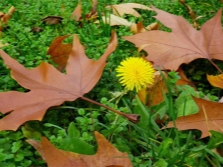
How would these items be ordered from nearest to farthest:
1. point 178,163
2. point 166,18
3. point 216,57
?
point 178,163 → point 216,57 → point 166,18

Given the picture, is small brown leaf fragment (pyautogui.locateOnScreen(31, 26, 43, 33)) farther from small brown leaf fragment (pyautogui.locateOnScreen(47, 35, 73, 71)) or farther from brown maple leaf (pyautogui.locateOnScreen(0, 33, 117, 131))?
brown maple leaf (pyautogui.locateOnScreen(0, 33, 117, 131))

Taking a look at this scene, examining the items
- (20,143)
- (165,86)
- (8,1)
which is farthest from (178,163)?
(8,1)

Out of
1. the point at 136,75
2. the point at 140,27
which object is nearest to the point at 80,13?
the point at 140,27

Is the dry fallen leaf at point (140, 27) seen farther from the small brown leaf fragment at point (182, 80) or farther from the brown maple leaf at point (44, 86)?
the brown maple leaf at point (44, 86)

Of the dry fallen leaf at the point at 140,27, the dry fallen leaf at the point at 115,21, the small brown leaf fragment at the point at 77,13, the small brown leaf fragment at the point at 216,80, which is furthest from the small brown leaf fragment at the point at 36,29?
the small brown leaf fragment at the point at 216,80

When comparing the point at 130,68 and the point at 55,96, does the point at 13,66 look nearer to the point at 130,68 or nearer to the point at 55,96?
the point at 55,96
